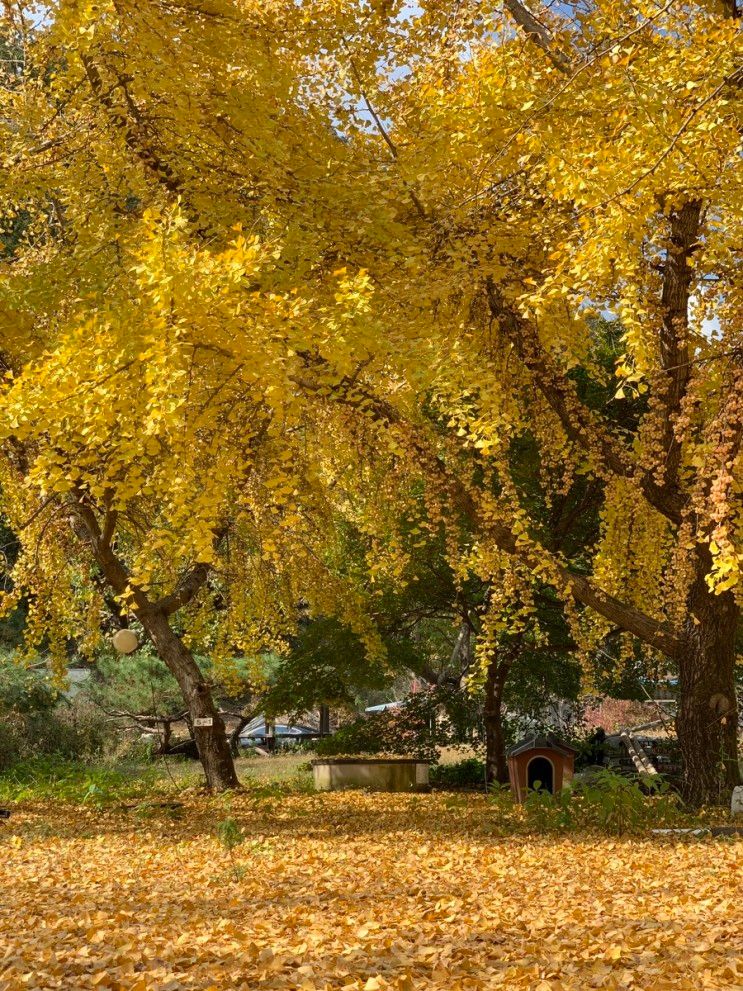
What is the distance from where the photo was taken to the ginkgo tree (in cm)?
529

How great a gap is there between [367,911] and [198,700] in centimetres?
625

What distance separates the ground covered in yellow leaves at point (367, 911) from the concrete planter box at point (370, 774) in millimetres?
4466

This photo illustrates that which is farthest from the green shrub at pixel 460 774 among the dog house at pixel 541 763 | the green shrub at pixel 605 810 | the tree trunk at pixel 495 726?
the green shrub at pixel 605 810

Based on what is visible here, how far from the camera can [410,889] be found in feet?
16.0

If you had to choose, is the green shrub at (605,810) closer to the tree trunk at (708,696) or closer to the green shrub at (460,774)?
the tree trunk at (708,696)

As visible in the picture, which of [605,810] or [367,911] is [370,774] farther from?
[367,911]

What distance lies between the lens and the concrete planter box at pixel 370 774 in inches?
470

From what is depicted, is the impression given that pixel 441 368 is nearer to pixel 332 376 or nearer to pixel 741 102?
pixel 332 376

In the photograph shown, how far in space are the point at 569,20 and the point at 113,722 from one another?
1167 centimetres

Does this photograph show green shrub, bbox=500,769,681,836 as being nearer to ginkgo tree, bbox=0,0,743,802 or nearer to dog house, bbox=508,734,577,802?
ginkgo tree, bbox=0,0,743,802

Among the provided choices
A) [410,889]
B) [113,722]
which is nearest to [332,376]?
[410,889]

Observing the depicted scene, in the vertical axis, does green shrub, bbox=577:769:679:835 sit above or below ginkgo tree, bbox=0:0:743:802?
below

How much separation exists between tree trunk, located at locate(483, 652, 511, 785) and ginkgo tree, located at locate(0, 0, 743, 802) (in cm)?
391

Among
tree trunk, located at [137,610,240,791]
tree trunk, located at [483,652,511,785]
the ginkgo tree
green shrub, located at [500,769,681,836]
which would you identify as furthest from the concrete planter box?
the ginkgo tree
